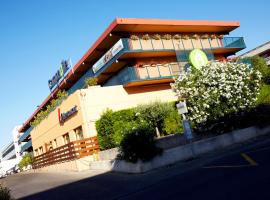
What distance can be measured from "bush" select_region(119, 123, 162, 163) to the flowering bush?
5062mm

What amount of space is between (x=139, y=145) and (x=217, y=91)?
643cm

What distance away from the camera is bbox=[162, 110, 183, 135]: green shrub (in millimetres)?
20328

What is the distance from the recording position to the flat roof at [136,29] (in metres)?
26.7

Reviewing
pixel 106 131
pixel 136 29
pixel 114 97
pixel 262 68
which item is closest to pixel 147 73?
pixel 136 29

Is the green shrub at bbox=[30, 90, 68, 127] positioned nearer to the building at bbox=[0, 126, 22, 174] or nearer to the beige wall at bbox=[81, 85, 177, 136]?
the beige wall at bbox=[81, 85, 177, 136]

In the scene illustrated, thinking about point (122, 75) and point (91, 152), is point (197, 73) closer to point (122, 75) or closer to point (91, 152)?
point (91, 152)

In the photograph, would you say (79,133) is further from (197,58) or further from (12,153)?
(12,153)

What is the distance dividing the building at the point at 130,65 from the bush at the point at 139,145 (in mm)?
8119

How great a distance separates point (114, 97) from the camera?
25234 mm

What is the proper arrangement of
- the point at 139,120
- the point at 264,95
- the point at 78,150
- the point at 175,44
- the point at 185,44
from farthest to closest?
the point at 185,44, the point at 175,44, the point at 264,95, the point at 78,150, the point at 139,120

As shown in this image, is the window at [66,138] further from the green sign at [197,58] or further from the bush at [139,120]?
the green sign at [197,58]

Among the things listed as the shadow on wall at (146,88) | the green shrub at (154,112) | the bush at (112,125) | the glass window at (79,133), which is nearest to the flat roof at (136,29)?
the shadow on wall at (146,88)

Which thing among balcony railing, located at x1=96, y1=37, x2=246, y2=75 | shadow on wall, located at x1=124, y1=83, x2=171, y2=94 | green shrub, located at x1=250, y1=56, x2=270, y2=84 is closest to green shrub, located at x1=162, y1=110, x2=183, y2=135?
shadow on wall, located at x1=124, y1=83, x2=171, y2=94

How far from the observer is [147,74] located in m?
27.4
